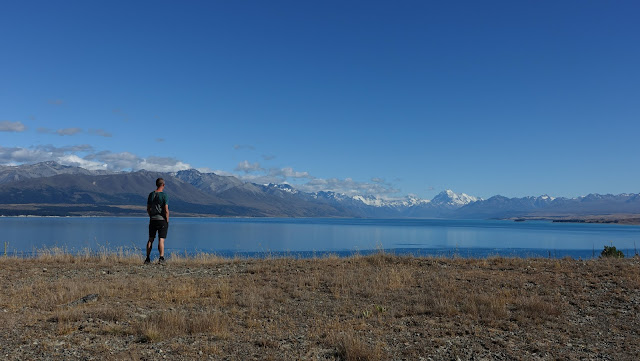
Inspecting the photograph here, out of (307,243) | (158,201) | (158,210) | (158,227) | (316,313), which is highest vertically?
(158,201)

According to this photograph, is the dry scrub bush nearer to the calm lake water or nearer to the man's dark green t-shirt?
the man's dark green t-shirt

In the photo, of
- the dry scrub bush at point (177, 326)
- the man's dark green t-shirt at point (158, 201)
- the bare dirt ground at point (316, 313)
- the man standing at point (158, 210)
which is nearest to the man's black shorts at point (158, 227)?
the man standing at point (158, 210)

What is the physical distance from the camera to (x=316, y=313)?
32.3 ft

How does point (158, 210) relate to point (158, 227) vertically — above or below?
above

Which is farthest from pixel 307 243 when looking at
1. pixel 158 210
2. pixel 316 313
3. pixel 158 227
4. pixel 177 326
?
pixel 177 326

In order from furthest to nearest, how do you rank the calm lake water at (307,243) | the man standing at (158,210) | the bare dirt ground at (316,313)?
1. the calm lake water at (307,243)
2. the man standing at (158,210)
3. the bare dirt ground at (316,313)

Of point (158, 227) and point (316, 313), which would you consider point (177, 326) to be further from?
point (158, 227)

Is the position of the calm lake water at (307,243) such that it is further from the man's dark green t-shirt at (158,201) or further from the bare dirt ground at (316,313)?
the bare dirt ground at (316,313)

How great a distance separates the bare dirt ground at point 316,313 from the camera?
289 inches

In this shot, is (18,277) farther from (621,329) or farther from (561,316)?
(621,329)

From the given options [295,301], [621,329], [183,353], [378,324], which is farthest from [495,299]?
[183,353]

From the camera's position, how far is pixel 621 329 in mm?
8930

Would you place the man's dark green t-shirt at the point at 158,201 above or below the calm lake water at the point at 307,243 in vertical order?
above

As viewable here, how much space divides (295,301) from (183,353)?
14.2ft
